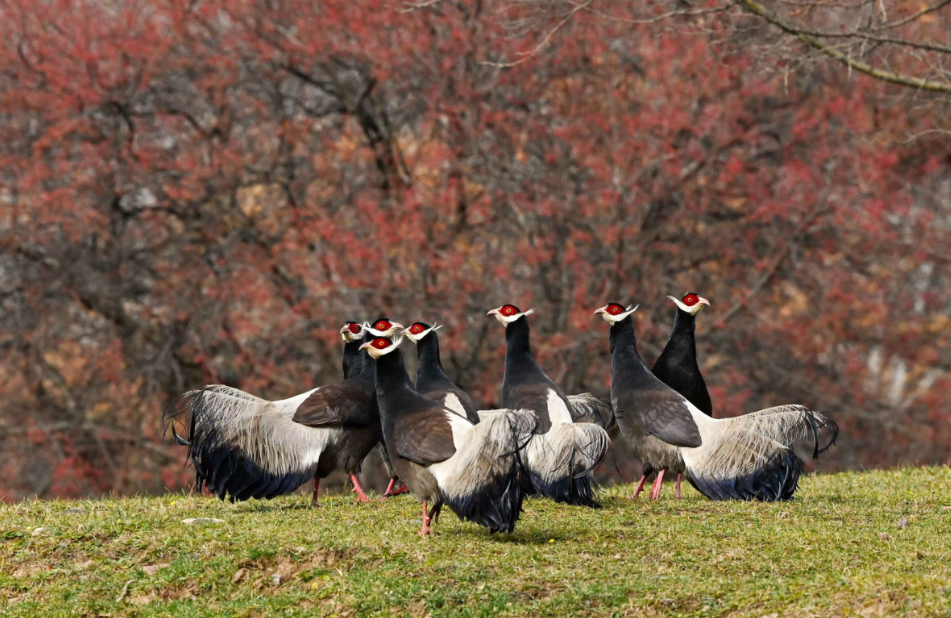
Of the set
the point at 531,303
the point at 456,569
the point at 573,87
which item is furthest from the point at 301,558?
the point at 573,87

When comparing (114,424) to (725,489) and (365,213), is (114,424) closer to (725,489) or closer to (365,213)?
(365,213)

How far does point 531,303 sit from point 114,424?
7940mm

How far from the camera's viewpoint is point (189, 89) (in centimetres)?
2228

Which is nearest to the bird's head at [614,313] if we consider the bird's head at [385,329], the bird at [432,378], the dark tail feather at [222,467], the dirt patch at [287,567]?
the bird at [432,378]

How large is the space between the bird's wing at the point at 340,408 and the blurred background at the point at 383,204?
964 cm

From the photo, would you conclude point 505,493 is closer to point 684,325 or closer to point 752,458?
point 752,458

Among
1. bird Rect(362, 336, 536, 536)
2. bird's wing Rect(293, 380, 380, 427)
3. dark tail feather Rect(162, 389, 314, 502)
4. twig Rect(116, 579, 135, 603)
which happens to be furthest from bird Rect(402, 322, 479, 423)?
twig Rect(116, 579, 135, 603)

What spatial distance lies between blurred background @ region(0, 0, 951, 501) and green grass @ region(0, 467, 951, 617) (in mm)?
10689

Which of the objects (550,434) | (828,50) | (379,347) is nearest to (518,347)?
(550,434)

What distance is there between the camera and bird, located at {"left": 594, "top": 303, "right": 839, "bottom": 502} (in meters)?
10.1

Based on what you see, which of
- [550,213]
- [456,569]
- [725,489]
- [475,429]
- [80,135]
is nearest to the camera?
[456,569]

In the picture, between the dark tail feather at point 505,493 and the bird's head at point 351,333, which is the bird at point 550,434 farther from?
the bird's head at point 351,333

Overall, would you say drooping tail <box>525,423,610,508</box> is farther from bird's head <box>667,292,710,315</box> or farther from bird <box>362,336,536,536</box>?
bird's head <box>667,292,710,315</box>

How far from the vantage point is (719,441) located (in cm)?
1016
